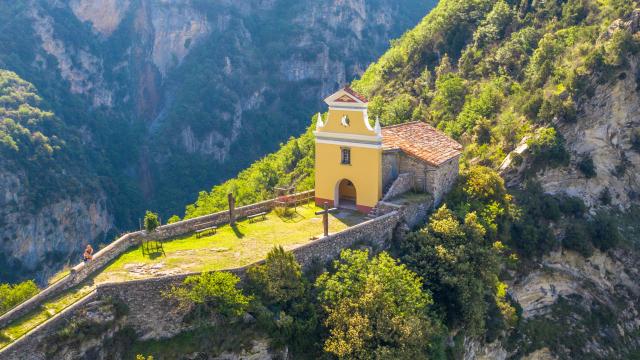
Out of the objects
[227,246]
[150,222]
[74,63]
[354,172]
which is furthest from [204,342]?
[74,63]

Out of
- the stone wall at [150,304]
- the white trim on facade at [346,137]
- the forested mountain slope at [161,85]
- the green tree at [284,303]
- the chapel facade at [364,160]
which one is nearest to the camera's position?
the stone wall at [150,304]

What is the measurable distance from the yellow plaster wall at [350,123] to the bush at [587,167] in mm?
16349

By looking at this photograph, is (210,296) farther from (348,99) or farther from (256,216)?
(348,99)

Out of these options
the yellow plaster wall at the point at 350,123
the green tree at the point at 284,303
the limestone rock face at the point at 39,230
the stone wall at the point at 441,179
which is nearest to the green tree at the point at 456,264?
the stone wall at the point at 441,179

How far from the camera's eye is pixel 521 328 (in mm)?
35031

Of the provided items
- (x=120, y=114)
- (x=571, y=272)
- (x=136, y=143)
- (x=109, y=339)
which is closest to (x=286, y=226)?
(x=109, y=339)

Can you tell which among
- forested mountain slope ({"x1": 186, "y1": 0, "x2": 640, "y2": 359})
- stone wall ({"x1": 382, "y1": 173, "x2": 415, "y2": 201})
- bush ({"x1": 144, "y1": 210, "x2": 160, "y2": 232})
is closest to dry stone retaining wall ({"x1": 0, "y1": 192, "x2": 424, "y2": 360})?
bush ({"x1": 144, "y1": 210, "x2": 160, "y2": 232})

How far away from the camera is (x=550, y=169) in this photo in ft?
134

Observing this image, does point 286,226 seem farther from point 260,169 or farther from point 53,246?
point 53,246

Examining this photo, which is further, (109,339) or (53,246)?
(53,246)

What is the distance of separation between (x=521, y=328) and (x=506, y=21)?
1186 inches

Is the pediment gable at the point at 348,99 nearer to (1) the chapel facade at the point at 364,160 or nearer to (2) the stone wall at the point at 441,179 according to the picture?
(1) the chapel facade at the point at 364,160

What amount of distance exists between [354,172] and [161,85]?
4219 inches

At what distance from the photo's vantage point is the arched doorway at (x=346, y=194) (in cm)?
3566
